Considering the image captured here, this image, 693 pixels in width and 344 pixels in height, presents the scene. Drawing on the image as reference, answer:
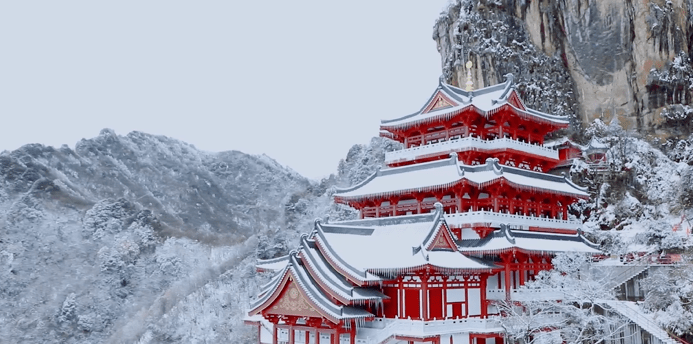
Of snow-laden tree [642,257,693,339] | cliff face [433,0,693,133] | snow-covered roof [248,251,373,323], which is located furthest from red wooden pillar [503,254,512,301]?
cliff face [433,0,693,133]

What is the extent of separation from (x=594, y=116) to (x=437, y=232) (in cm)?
4539

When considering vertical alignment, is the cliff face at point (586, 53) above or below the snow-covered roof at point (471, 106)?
above

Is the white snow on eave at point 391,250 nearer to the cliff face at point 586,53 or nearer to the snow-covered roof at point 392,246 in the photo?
the snow-covered roof at point 392,246

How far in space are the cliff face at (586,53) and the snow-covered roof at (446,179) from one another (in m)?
33.1

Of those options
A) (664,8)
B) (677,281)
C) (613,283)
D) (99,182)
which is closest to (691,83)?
(664,8)

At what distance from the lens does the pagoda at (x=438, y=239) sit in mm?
26359

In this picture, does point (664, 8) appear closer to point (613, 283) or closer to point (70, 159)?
point (613, 283)

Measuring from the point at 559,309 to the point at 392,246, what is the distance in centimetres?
873

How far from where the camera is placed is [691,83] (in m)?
61.7

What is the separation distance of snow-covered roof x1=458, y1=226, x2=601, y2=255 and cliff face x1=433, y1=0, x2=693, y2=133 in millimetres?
→ 35164

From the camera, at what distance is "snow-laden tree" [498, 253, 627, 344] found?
90.8ft

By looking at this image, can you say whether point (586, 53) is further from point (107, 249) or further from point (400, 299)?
point (107, 249)

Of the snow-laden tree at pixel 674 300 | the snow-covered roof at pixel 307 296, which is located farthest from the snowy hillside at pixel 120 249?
the snow-laden tree at pixel 674 300

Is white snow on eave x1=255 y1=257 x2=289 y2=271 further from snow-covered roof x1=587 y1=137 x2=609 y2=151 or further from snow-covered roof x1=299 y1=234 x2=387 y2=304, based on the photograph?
snow-covered roof x1=587 y1=137 x2=609 y2=151
